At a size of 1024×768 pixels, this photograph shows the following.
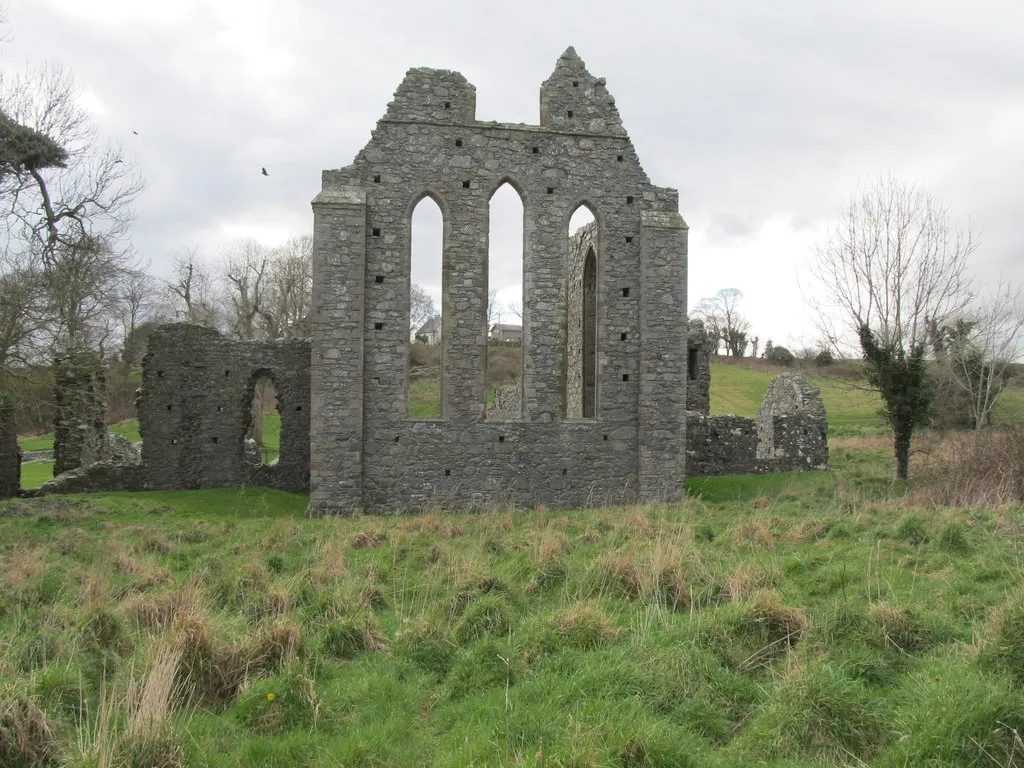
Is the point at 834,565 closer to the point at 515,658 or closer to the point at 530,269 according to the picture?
the point at 515,658

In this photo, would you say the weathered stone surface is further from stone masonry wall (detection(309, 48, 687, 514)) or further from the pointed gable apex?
the pointed gable apex

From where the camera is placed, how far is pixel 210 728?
4.10 metres

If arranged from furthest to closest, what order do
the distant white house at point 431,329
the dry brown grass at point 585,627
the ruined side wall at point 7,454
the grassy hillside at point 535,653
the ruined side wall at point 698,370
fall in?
the distant white house at point 431,329 → the ruined side wall at point 698,370 → the ruined side wall at point 7,454 → the dry brown grass at point 585,627 → the grassy hillside at point 535,653

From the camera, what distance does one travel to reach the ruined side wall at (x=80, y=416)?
1557 centimetres

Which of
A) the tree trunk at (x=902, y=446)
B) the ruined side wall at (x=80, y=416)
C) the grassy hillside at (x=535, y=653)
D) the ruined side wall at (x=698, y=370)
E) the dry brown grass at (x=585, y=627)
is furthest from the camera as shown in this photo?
the ruined side wall at (x=698, y=370)

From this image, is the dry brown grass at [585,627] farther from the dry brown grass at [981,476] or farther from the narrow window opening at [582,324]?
the narrow window opening at [582,324]

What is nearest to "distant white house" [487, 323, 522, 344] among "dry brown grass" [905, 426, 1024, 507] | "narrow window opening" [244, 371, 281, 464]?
"narrow window opening" [244, 371, 281, 464]

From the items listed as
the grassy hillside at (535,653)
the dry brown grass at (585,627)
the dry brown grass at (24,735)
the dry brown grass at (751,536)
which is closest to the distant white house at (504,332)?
the dry brown grass at (751,536)

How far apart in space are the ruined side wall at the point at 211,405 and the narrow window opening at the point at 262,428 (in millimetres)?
455

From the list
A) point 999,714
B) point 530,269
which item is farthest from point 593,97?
point 999,714

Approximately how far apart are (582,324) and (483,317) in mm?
3727

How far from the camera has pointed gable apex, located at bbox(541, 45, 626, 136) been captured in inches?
582

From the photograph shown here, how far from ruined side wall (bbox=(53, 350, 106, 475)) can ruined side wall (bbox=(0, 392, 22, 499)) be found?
2.52 ft

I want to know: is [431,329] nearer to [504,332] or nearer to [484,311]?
[504,332]
